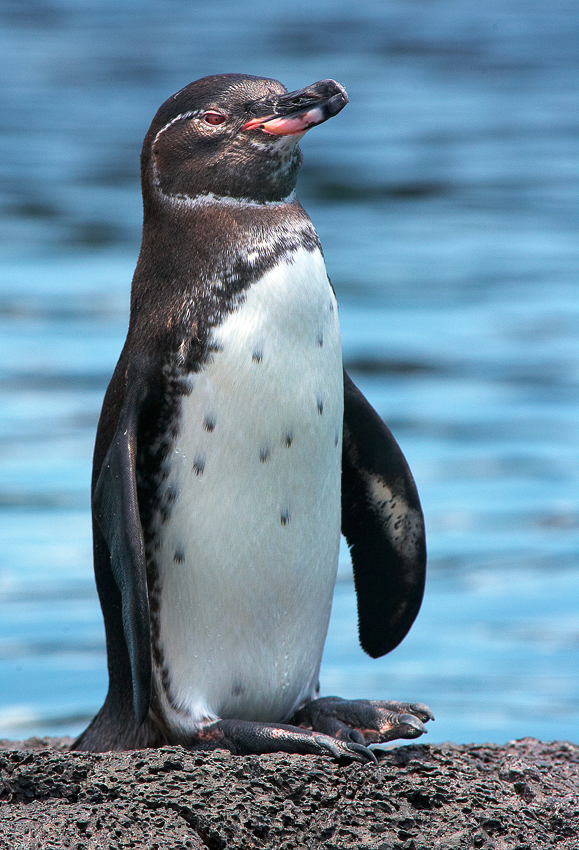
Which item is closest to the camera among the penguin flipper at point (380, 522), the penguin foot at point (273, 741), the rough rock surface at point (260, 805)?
the rough rock surface at point (260, 805)

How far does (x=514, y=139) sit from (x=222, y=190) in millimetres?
18659

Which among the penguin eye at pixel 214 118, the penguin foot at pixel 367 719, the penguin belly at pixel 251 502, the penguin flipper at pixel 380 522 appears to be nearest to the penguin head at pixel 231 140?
the penguin eye at pixel 214 118

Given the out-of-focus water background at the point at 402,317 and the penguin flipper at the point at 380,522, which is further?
the out-of-focus water background at the point at 402,317

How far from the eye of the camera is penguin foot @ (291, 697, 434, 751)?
3143mm

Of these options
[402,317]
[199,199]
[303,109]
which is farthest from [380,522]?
[402,317]

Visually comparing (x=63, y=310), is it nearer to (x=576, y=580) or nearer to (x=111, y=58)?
(x=576, y=580)

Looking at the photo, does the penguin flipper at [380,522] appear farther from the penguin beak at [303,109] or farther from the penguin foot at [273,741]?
the penguin beak at [303,109]

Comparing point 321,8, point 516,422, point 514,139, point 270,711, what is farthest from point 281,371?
point 321,8

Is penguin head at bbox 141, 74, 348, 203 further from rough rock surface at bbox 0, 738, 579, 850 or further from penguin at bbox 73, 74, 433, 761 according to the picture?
rough rock surface at bbox 0, 738, 579, 850

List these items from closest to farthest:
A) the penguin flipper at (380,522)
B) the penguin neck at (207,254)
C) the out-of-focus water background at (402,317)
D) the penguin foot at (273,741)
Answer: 1. the penguin foot at (273,741)
2. the penguin neck at (207,254)
3. the penguin flipper at (380,522)
4. the out-of-focus water background at (402,317)

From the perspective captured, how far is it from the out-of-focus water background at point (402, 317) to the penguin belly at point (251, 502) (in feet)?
7.11

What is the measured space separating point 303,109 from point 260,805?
1.56m

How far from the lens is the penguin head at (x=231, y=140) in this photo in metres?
3.21

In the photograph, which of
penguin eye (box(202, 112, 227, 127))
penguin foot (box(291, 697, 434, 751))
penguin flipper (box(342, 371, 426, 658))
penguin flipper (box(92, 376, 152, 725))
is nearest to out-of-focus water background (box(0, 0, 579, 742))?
penguin flipper (box(342, 371, 426, 658))
